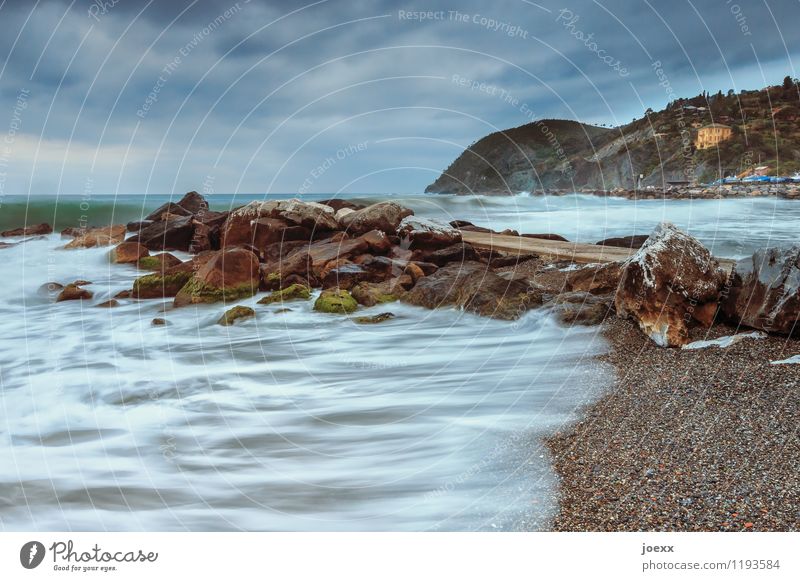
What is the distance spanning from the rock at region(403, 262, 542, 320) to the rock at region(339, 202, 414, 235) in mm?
1800

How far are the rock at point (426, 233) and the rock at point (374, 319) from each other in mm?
1876

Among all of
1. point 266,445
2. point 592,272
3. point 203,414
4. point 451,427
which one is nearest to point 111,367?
point 203,414

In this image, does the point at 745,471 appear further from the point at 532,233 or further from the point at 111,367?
the point at 532,233

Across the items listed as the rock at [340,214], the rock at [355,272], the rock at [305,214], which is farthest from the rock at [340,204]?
the rock at [355,272]

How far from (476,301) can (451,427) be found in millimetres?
1743

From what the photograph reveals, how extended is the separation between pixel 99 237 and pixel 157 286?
6.57 feet

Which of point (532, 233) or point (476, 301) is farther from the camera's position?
point (532, 233)

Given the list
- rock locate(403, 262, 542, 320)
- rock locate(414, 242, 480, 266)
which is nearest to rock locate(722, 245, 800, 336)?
rock locate(403, 262, 542, 320)

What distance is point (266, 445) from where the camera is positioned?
11.5 ft

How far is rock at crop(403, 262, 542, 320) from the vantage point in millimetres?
4980

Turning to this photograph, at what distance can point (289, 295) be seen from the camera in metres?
5.80

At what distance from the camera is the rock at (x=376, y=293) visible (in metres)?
5.64
